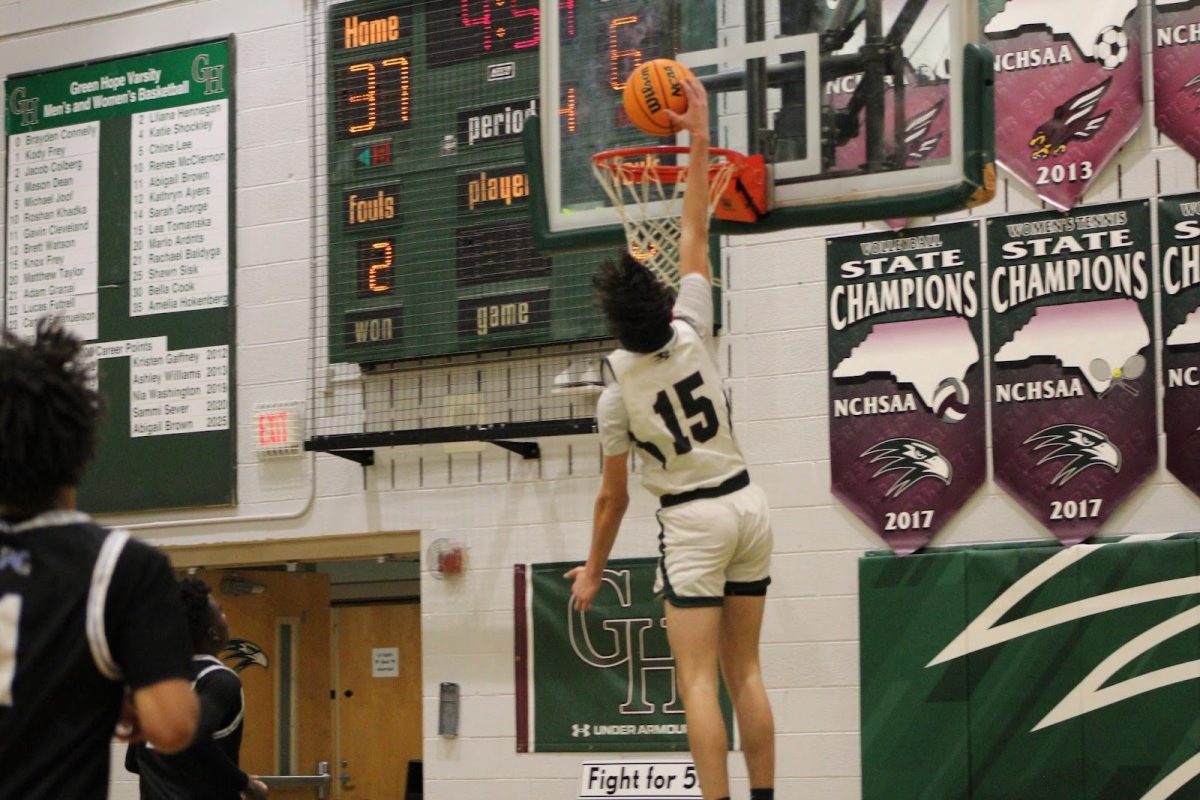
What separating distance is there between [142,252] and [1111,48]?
20.9 ft

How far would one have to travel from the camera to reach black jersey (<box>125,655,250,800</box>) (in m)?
5.45

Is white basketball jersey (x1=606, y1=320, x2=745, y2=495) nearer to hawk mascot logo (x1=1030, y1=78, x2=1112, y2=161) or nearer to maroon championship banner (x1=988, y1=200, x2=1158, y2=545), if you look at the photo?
maroon championship banner (x1=988, y1=200, x2=1158, y2=545)

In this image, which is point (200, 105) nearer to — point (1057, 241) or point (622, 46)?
point (622, 46)

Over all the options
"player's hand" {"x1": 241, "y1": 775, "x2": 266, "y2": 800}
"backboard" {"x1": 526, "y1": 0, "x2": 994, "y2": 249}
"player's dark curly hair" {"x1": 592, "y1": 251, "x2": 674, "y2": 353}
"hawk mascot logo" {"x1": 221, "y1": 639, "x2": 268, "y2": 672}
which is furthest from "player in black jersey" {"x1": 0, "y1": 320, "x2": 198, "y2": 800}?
"hawk mascot logo" {"x1": 221, "y1": 639, "x2": 268, "y2": 672}

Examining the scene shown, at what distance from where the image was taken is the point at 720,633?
17.8ft

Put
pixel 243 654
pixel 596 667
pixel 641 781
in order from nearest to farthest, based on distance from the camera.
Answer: pixel 641 781 < pixel 596 667 < pixel 243 654

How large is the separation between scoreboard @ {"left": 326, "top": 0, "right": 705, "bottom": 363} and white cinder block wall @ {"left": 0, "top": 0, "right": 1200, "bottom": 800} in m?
0.46

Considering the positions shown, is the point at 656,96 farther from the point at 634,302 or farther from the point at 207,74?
the point at 207,74

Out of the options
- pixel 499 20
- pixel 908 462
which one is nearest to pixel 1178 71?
pixel 908 462

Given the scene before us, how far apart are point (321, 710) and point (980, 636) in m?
5.73

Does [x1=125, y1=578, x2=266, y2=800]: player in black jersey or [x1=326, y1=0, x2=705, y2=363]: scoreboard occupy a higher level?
[x1=326, y1=0, x2=705, y2=363]: scoreboard

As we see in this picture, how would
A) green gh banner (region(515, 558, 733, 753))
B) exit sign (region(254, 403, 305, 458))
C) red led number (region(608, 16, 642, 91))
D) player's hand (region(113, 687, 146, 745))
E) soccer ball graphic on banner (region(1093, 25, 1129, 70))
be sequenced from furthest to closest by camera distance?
exit sign (region(254, 403, 305, 458)) → green gh banner (region(515, 558, 733, 753)) → soccer ball graphic on banner (region(1093, 25, 1129, 70)) → red led number (region(608, 16, 642, 91)) → player's hand (region(113, 687, 146, 745))

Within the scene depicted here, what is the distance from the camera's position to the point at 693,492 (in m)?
5.30

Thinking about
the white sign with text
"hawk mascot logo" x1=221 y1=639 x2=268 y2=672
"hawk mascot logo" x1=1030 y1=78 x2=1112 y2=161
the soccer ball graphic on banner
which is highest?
the soccer ball graphic on banner
